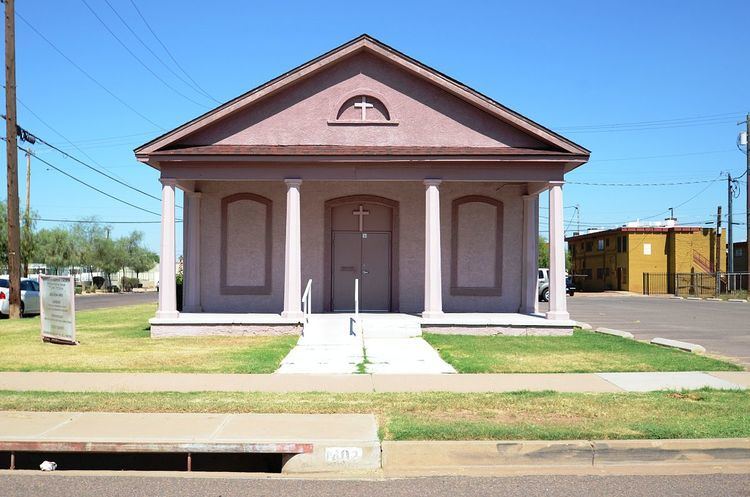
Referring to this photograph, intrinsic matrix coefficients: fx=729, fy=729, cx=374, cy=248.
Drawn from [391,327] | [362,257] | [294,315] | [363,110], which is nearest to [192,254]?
[294,315]

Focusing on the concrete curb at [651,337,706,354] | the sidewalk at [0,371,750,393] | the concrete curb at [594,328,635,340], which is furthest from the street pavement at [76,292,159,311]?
the concrete curb at [651,337,706,354]

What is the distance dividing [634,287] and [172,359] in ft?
172

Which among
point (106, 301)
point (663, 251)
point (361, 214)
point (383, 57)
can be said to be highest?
point (383, 57)

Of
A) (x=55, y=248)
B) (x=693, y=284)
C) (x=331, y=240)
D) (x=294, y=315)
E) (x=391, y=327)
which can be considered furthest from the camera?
(x=55, y=248)

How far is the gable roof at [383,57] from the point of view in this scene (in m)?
17.5

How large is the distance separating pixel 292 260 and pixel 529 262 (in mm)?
6616

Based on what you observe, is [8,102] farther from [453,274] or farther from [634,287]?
[634,287]

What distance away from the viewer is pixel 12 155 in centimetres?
2400

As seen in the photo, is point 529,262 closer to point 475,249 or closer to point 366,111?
point 475,249

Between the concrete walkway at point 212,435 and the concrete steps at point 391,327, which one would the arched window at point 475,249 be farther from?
the concrete walkway at point 212,435

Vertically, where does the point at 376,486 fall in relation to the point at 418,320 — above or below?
below

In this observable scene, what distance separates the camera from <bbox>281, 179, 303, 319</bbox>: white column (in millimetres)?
17234

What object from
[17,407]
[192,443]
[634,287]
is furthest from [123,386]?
[634,287]

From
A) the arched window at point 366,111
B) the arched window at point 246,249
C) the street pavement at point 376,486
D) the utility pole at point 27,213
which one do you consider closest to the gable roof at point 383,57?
the arched window at point 366,111
